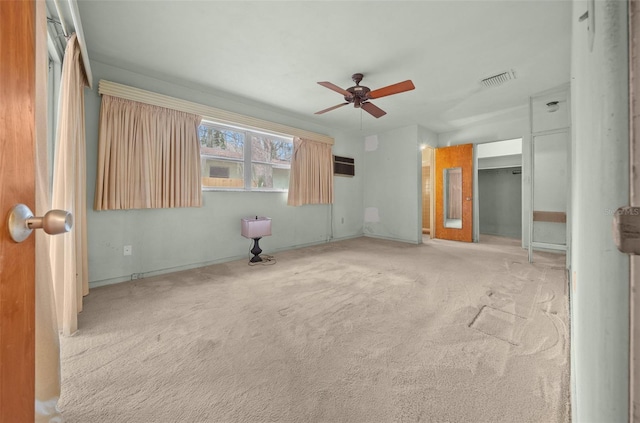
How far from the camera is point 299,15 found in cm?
208

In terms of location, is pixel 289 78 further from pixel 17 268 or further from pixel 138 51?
pixel 17 268

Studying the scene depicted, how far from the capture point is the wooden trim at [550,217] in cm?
371

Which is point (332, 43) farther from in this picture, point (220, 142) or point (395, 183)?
point (395, 183)

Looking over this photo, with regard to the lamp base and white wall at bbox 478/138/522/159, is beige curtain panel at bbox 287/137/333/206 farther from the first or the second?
white wall at bbox 478/138/522/159

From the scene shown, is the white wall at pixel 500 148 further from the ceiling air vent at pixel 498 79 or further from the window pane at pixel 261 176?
the window pane at pixel 261 176

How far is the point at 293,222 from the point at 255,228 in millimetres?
1093

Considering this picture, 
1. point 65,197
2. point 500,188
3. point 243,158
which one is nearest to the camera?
point 65,197

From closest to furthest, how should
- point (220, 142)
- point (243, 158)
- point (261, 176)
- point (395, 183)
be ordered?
point (220, 142) < point (243, 158) < point (261, 176) < point (395, 183)

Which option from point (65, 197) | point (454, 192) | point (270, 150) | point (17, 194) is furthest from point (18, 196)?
point (454, 192)

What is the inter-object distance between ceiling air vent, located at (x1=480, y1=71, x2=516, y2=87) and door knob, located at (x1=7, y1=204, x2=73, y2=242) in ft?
13.2

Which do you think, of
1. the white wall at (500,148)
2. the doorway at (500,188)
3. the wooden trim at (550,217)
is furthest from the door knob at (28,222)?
the white wall at (500,148)

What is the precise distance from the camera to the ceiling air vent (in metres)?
3.01

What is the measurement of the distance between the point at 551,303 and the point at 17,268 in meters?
3.15

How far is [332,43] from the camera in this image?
7.97ft
